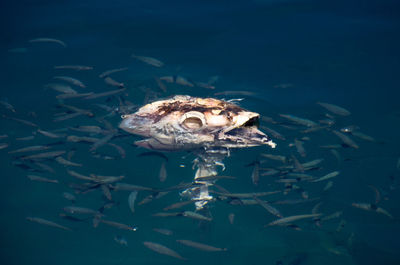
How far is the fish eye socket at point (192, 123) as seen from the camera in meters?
3.24

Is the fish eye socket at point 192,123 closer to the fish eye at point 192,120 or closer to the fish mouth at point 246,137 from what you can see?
the fish eye at point 192,120

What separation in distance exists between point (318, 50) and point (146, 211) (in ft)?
44.5

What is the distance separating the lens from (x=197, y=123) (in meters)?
3.30

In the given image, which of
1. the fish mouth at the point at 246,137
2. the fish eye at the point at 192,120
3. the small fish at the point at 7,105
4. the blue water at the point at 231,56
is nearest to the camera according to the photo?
the fish eye at the point at 192,120

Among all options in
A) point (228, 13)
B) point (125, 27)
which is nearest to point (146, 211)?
point (125, 27)

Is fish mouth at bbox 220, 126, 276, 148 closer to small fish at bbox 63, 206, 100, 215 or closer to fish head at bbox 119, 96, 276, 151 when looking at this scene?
fish head at bbox 119, 96, 276, 151

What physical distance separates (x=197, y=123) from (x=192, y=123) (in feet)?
0.20

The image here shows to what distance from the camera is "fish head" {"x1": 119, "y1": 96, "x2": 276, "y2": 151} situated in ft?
10.5

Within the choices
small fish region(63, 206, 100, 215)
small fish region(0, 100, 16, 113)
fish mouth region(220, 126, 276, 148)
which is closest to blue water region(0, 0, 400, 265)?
small fish region(0, 100, 16, 113)

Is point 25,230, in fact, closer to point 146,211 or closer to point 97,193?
point 97,193

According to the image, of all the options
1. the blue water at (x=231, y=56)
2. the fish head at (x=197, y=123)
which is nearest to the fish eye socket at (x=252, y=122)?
the fish head at (x=197, y=123)

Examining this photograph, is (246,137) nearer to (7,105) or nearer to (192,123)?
(192,123)

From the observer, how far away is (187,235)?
18.2 metres

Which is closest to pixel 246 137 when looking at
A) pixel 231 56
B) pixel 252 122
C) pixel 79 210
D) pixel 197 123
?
pixel 252 122
